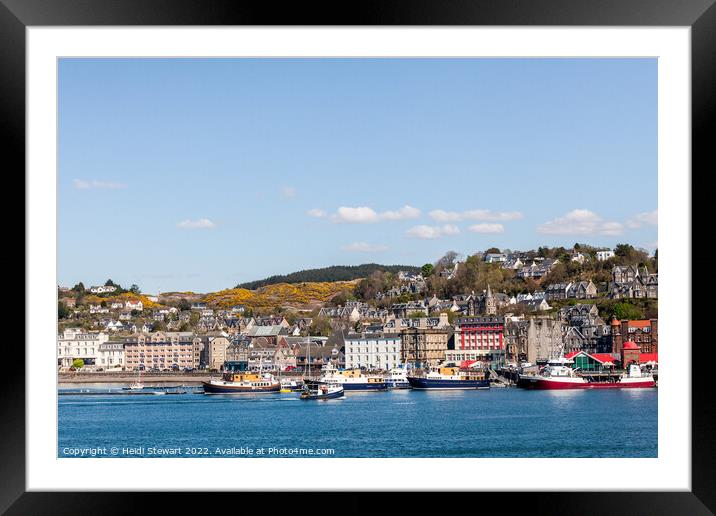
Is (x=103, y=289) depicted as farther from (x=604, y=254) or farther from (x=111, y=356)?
(x=604, y=254)

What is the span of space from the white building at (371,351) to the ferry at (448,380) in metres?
1.44

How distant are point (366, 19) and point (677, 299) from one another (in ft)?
3.82

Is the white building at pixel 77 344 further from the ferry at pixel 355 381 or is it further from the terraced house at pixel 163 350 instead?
the ferry at pixel 355 381

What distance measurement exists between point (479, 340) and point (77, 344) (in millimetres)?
10777

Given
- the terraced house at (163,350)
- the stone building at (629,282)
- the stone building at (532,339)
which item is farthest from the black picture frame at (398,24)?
the stone building at (629,282)

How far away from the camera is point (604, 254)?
24.9 metres

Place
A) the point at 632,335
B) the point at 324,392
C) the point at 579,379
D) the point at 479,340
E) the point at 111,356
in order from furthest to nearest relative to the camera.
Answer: the point at 111,356, the point at 479,340, the point at 632,335, the point at 579,379, the point at 324,392

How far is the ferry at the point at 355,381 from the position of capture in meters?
20.5

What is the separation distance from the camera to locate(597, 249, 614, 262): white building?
2481cm

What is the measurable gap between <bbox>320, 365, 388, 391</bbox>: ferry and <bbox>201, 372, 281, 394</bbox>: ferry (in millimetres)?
1430

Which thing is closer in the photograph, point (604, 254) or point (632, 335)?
point (632, 335)

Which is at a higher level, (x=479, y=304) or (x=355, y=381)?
(x=479, y=304)

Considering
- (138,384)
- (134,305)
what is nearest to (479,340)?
(138,384)

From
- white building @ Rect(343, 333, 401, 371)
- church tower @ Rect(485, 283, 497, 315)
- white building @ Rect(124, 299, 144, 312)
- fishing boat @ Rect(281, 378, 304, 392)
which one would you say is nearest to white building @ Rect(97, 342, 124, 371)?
white building @ Rect(124, 299, 144, 312)
